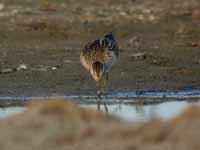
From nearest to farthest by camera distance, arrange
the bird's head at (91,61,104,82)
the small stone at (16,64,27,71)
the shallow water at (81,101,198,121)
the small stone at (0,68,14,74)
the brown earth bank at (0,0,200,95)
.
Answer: the shallow water at (81,101,198,121)
the bird's head at (91,61,104,82)
the brown earth bank at (0,0,200,95)
the small stone at (0,68,14,74)
the small stone at (16,64,27,71)

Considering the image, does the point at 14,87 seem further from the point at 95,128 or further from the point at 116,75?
the point at 95,128

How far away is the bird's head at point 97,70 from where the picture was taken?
15.2 metres

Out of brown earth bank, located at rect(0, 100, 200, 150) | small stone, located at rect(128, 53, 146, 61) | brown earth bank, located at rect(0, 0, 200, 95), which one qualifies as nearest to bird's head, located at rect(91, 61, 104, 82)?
brown earth bank, located at rect(0, 0, 200, 95)

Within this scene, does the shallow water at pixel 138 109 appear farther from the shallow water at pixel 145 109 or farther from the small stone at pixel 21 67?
the small stone at pixel 21 67

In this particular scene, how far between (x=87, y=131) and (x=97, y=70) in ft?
20.6

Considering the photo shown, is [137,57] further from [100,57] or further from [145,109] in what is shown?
[145,109]

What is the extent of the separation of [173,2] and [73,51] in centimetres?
673

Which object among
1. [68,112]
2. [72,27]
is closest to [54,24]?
[72,27]

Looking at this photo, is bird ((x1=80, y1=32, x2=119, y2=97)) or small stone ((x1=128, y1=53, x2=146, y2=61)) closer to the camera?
bird ((x1=80, y1=32, x2=119, y2=97))

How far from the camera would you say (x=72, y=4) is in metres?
24.2

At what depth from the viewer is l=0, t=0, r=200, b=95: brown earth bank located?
16.0 meters

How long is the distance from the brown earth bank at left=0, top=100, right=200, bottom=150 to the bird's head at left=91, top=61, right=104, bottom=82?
5473 mm

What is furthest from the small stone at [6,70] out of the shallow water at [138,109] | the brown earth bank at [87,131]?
the brown earth bank at [87,131]

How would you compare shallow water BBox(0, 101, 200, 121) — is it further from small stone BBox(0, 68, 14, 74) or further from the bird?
small stone BBox(0, 68, 14, 74)
